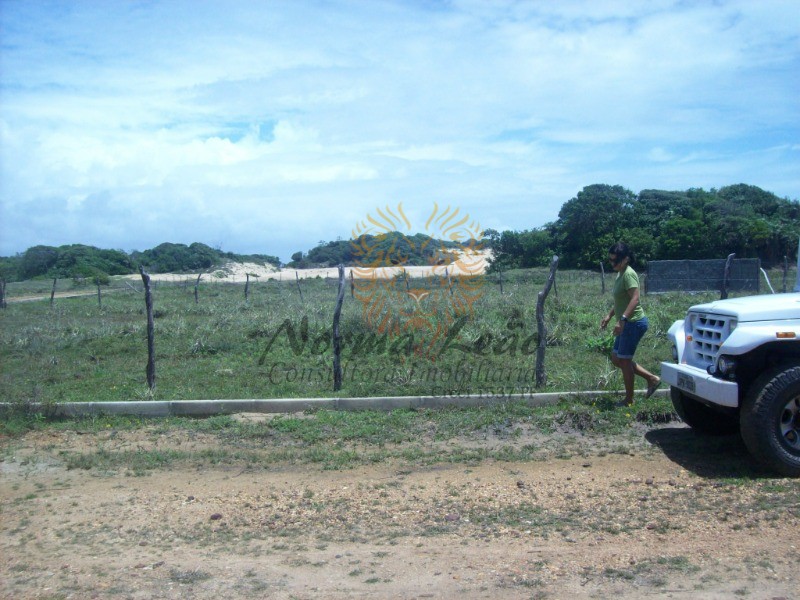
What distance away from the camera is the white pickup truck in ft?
18.0

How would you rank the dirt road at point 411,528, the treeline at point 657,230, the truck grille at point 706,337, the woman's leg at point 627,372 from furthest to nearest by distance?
the treeline at point 657,230, the woman's leg at point 627,372, the truck grille at point 706,337, the dirt road at point 411,528

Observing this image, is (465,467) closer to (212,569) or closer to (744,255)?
(212,569)

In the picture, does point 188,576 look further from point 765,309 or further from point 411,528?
point 765,309

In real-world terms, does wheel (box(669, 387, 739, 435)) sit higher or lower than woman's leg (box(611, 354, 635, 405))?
lower

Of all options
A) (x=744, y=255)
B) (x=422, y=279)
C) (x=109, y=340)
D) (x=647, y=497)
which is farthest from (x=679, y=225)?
(x=647, y=497)

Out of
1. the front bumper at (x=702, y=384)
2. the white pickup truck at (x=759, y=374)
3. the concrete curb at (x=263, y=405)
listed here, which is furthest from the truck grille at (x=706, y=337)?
the concrete curb at (x=263, y=405)

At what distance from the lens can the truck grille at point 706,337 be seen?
589cm

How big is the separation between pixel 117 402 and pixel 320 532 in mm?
4701

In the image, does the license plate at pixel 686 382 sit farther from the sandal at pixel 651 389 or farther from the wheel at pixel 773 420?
the sandal at pixel 651 389

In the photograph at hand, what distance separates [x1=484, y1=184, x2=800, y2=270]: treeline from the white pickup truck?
1989 cm

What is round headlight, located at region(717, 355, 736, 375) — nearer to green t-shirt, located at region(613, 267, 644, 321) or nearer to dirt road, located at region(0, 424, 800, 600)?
dirt road, located at region(0, 424, 800, 600)

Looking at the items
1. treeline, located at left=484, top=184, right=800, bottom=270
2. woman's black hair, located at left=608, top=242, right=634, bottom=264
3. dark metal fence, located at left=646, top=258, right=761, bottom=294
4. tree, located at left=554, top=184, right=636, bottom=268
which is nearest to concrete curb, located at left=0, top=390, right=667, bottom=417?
woman's black hair, located at left=608, top=242, right=634, bottom=264

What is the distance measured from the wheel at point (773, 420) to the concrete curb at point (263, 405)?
277 centimetres

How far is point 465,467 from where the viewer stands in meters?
6.36
